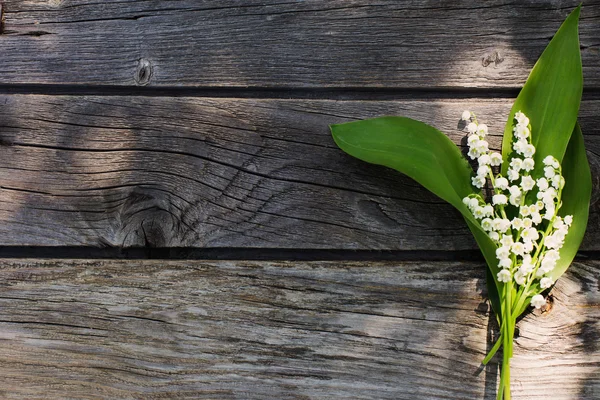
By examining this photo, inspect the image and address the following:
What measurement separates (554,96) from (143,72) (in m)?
0.65

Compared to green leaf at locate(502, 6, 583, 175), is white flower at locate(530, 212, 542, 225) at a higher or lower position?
lower

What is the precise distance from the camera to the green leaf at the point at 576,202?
2.46 feet

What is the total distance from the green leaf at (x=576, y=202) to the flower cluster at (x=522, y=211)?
0.05ft

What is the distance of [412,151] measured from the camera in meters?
0.75

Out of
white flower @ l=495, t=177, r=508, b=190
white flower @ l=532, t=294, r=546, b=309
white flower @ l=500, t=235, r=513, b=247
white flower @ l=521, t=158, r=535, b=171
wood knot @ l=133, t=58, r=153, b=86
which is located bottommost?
white flower @ l=532, t=294, r=546, b=309

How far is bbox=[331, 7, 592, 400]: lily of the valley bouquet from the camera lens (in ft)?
2.37

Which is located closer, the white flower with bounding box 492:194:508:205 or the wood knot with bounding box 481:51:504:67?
the white flower with bounding box 492:194:508:205

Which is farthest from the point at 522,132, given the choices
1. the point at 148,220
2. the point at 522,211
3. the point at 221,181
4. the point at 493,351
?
the point at 148,220

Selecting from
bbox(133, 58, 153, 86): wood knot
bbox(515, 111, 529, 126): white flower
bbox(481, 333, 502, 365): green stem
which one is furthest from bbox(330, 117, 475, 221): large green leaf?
bbox(133, 58, 153, 86): wood knot

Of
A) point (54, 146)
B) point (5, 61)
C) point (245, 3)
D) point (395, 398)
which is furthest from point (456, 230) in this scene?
point (5, 61)

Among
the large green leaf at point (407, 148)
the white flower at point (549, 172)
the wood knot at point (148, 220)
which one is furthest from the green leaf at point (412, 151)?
the wood knot at point (148, 220)

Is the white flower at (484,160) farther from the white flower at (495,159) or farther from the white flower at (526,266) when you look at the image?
the white flower at (526,266)

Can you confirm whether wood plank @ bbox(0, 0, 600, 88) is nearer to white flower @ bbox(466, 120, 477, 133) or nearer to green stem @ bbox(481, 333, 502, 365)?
white flower @ bbox(466, 120, 477, 133)

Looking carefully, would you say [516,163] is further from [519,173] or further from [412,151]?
[412,151]
